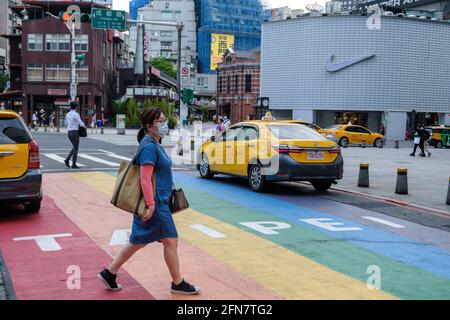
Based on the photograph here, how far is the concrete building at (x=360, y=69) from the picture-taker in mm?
50312

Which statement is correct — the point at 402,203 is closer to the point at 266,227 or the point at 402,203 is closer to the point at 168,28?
the point at 266,227

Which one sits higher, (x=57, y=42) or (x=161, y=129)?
(x=57, y=42)

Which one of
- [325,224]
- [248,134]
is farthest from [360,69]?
[325,224]

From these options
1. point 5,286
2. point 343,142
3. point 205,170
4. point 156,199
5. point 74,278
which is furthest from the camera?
point 343,142

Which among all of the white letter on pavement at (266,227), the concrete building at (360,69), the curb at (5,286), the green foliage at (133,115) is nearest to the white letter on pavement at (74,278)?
the curb at (5,286)

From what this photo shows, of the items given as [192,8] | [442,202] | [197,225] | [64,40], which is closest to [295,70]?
[64,40]

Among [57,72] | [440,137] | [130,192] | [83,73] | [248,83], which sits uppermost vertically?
[57,72]

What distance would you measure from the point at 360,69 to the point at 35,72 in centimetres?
3715

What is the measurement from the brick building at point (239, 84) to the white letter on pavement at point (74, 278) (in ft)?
216

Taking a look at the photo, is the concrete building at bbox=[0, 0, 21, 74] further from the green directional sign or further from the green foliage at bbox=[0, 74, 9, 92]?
the green directional sign

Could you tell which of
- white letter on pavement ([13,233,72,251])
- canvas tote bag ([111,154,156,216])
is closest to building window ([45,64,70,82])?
white letter on pavement ([13,233,72,251])

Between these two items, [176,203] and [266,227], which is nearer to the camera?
[176,203]

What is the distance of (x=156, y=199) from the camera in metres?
5.14

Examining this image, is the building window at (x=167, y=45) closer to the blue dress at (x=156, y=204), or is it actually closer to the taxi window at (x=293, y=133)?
the taxi window at (x=293, y=133)
